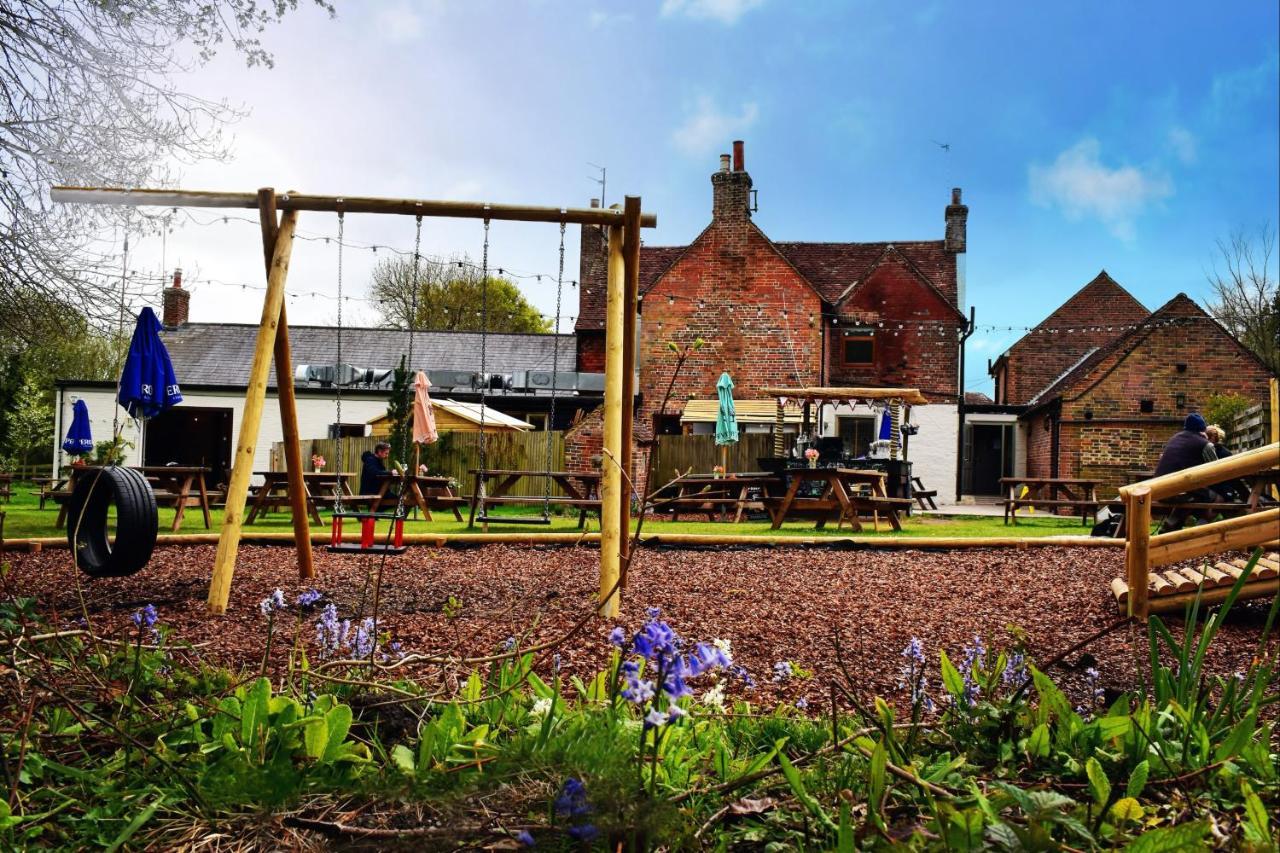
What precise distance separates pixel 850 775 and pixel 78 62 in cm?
695

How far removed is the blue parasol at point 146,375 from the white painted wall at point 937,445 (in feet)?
59.3

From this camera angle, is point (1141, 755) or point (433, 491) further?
point (433, 491)

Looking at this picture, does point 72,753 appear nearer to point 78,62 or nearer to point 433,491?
point 78,62

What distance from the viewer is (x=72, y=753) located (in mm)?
2197

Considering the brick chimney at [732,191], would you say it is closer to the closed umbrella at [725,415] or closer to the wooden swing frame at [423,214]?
the closed umbrella at [725,415]

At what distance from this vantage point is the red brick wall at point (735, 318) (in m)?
23.8

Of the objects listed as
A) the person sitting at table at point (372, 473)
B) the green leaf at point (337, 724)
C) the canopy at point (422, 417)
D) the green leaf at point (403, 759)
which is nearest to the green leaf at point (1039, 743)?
the green leaf at point (403, 759)

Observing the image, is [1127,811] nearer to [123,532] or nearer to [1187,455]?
[123,532]

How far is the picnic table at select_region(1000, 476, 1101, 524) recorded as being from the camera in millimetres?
14033

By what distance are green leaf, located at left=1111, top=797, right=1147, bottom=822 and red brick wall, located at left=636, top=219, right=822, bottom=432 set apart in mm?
21881

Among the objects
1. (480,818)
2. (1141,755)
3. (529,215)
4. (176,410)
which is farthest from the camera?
(176,410)

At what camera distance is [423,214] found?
5.59m

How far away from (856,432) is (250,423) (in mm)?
22010

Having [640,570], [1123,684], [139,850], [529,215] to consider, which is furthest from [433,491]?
[139,850]
